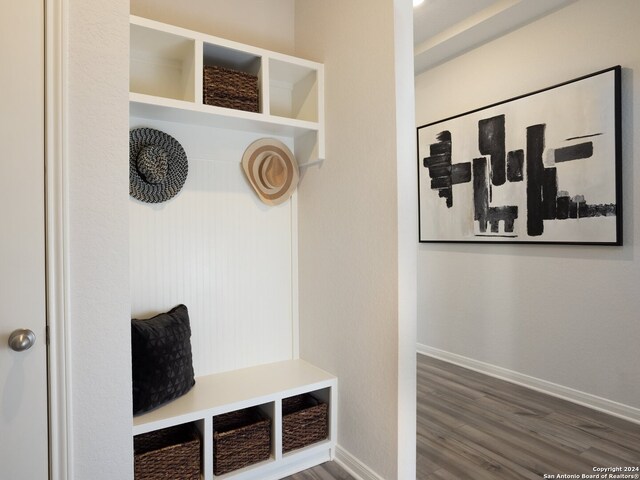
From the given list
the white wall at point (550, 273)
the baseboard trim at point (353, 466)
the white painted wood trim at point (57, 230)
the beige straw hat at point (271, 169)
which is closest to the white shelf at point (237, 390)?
the baseboard trim at point (353, 466)

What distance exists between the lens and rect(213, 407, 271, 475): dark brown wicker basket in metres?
1.77

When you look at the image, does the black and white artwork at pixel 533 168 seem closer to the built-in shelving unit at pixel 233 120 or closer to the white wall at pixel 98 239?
the built-in shelving unit at pixel 233 120

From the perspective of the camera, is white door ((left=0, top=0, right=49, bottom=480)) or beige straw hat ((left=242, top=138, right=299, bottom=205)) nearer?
white door ((left=0, top=0, right=49, bottom=480))

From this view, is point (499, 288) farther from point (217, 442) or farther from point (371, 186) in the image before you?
point (217, 442)

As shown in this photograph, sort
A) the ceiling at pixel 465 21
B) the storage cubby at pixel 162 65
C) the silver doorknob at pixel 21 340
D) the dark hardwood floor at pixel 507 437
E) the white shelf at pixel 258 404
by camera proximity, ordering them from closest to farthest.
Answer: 1. the silver doorknob at pixel 21 340
2. the white shelf at pixel 258 404
3. the storage cubby at pixel 162 65
4. the dark hardwood floor at pixel 507 437
5. the ceiling at pixel 465 21

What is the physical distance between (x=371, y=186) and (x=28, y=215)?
1.29 metres

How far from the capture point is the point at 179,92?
2041mm

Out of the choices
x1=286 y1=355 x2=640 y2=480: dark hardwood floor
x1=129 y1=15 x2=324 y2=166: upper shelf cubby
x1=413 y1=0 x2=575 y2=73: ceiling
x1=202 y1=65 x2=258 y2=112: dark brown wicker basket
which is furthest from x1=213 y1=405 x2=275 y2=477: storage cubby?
x1=413 y1=0 x2=575 y2=73: ceiling

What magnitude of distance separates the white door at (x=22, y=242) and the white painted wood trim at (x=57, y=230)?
18mm

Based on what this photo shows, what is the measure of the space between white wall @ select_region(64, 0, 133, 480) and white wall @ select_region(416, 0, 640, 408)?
266 centimetres

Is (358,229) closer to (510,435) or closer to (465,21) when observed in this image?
(510,435)

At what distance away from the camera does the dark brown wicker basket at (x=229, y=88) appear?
1.93m

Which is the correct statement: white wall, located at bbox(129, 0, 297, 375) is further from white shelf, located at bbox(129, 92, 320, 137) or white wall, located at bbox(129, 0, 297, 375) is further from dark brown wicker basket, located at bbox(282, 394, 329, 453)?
dark brown wicker basket, located at bbox(282, 394, 329, 453)

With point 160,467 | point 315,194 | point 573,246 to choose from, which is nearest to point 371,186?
point 315,194
